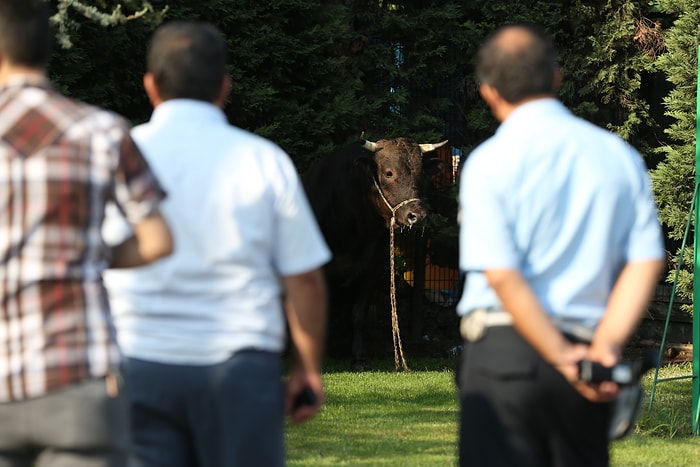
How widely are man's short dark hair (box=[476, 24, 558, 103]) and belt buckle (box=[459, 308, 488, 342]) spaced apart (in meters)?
0.64

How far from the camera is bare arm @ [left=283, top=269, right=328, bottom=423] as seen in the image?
3.77 meters

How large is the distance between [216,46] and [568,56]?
1332 centimetres

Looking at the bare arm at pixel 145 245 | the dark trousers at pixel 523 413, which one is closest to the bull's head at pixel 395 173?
the dark trousers at pixel 523 413

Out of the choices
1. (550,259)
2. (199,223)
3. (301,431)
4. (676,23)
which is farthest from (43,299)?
(676,23)

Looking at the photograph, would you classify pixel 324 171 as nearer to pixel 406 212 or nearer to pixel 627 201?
pixel 406 212

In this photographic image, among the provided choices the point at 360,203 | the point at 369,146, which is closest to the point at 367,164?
the point at 369,146

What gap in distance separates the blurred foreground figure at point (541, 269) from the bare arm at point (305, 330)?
Result: 43cm

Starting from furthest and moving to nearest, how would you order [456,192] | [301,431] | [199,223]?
[456,192] → [301,431] → [199,223]

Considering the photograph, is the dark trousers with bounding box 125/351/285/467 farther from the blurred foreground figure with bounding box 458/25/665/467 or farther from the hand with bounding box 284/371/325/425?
the blurred foreground figure with bounding box 458/25/665/467

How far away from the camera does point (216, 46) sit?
3738 mm

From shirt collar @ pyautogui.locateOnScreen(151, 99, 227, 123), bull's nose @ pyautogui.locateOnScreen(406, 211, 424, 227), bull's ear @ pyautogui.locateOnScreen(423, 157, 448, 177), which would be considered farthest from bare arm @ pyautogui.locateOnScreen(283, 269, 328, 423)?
bull's ear @ pyautogui.locateOnScreen(423, 157, 448, 177)

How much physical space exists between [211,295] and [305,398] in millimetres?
476

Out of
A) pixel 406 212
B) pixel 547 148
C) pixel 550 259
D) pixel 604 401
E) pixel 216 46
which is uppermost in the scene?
pixel 216 46

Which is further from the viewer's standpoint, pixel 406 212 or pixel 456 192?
pixel 456 192
